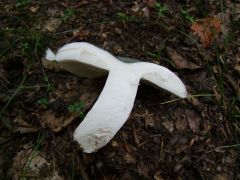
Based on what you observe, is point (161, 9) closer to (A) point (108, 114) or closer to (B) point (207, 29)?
(B) point (207, 29)

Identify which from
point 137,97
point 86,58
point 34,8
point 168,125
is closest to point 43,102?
point 86,58

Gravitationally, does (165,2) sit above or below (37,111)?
above

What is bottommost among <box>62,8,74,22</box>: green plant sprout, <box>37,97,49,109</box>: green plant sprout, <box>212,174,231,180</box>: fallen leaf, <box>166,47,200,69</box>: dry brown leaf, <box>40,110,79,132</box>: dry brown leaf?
<box>212,174,231,180</box>: fallen leaf

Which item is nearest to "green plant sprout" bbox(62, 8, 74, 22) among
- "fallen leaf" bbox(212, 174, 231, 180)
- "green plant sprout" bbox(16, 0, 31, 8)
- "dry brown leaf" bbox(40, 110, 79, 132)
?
"green plant sprout" bbox(16, 0, 31, 8)

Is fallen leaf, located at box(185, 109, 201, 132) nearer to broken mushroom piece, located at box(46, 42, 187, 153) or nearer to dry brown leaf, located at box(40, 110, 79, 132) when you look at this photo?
broken mushroom piece, located at box(46, 42, 187, 153)

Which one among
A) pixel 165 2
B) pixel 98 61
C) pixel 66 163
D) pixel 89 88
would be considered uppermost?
pixel 98 61

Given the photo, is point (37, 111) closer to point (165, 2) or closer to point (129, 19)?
point (129, 19)

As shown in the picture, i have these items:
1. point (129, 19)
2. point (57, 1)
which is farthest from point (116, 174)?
point (57, 1)
